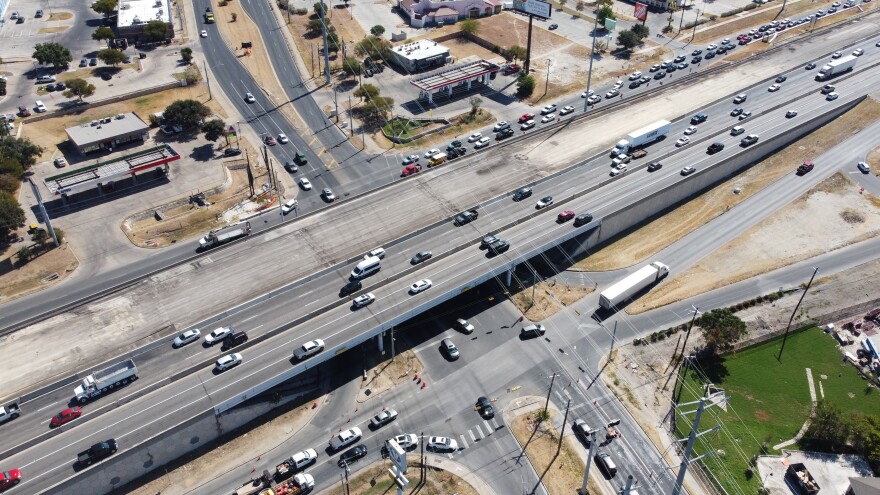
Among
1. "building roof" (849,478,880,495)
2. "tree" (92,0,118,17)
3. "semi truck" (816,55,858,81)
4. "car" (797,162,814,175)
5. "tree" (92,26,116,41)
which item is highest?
"tree" (92,0,118,17)

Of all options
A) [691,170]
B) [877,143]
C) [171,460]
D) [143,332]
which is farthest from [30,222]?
→ [877,143]

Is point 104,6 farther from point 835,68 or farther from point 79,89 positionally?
point 835,68

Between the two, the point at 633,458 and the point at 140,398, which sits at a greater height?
the point at 140,398

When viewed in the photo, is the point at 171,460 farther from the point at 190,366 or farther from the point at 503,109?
the point at 503,109

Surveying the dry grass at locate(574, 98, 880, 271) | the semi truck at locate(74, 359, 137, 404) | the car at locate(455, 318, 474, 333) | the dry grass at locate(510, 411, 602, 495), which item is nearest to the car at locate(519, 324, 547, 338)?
the car at locate(455, 318, 474, 333)

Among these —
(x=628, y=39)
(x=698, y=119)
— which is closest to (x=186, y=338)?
(x=698, y=119)

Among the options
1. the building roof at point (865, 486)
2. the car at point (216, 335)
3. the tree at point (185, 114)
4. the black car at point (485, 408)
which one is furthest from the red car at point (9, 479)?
the building roof at point (865, 486)

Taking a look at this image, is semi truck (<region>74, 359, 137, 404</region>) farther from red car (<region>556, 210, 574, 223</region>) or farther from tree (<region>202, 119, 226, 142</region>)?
red car (<region>556, 210, 574, 223</region>)
